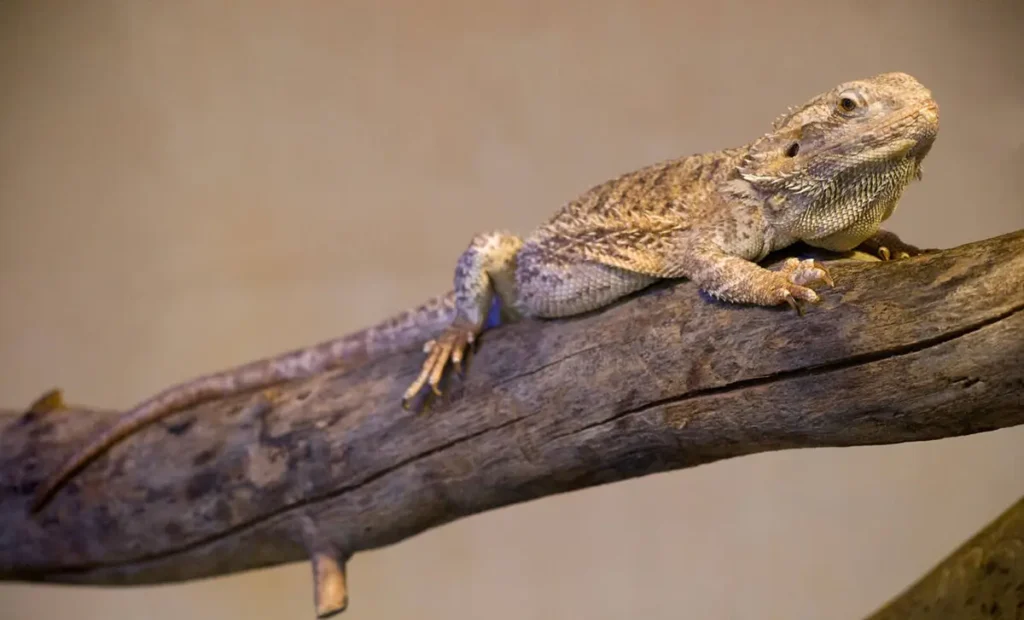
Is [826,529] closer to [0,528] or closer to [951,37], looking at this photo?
[951,37]

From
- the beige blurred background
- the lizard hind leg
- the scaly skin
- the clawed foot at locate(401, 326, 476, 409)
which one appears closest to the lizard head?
the scaly skin

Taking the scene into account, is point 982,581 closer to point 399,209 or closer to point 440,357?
point 440,357

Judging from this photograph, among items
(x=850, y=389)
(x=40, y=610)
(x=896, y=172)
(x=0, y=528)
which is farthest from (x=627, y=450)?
(x=40, y=610)

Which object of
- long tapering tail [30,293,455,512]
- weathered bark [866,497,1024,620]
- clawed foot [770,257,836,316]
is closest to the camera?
clawed foot [770,257,836,316]

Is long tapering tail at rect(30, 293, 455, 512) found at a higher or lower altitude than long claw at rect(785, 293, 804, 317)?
higher

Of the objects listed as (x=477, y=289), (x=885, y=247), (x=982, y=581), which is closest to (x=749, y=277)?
(x=885, y=247)

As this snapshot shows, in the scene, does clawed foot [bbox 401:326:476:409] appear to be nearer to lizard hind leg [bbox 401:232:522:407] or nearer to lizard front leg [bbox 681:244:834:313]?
lizard hind leg [bbox 401:232:522:407]
